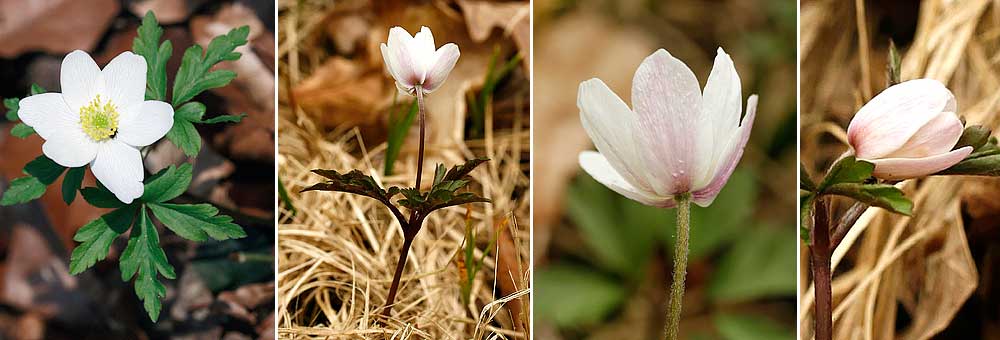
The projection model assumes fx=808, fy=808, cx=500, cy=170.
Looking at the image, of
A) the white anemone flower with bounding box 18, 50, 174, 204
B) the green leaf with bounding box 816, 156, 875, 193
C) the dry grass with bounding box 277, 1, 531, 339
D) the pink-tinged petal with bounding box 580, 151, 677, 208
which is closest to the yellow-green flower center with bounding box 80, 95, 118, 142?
the white anemone flower with bounding box 18, 50, 174, 204

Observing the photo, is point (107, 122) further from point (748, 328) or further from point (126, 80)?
point (748, 328)

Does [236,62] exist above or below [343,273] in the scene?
above

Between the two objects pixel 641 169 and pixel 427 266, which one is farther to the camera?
pixel 427 266

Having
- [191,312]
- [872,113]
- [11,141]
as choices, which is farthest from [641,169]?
[11,141]

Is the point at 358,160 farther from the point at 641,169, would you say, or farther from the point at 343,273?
the point at 641,169

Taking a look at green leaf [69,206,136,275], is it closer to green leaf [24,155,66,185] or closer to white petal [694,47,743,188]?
green leaf [24,155,66,185]

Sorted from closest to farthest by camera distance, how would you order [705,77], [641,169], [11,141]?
[641,169] < [11,141] < [705,77]

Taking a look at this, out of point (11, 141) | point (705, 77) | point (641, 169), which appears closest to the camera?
point (641, 169)

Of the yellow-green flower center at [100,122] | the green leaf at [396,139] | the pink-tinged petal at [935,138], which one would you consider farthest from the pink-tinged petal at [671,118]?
the yellow-green flower center at [100,122]
